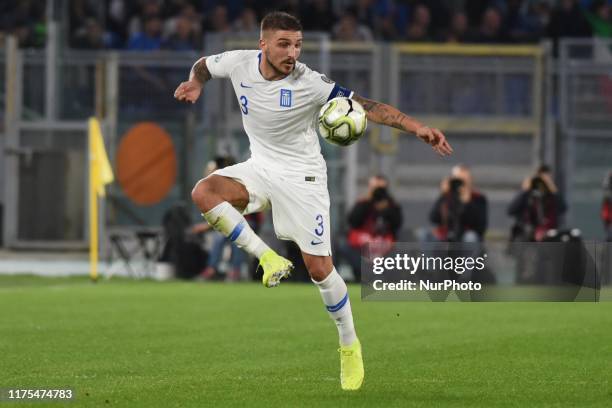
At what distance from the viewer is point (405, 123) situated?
9344mm

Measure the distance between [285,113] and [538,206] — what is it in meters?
12.9

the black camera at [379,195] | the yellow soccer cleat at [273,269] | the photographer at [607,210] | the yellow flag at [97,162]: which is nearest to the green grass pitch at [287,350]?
the yellow soccer cleat at [273,269]

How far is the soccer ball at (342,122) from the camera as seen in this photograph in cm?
934

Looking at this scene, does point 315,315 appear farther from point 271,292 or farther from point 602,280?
point 602,280

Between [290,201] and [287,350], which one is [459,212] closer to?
[287,350]

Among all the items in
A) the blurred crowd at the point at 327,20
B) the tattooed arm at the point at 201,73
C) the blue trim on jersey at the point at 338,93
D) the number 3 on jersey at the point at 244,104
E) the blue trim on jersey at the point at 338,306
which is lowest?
the blue trim on jersey at the point at 338,306

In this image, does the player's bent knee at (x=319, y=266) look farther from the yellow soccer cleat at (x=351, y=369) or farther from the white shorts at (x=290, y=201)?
the yellow soccer cleat at (x=351, y=369)

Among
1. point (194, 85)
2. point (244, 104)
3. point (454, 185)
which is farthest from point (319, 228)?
point (454, 185)

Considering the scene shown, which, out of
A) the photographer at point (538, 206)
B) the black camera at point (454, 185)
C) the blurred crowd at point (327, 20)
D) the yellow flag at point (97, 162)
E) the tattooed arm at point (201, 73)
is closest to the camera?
the tattooed arm at point (201, 73)

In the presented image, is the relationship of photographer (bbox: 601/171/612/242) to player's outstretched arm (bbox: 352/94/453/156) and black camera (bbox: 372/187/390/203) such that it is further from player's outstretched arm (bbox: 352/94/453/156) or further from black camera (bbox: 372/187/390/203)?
player's outstretched arm (bbox: 352/94/453/156)

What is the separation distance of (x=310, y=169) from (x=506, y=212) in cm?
1421

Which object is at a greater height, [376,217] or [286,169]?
[286,169]

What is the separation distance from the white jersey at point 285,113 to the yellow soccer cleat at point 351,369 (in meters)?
1.19

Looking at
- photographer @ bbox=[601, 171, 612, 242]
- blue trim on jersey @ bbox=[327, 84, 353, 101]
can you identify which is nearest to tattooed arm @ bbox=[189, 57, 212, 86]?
blue trim on jersey @ bbox=[327, 84, 353, 101]
